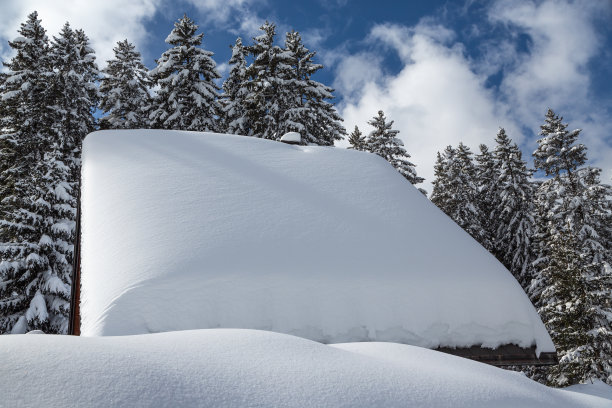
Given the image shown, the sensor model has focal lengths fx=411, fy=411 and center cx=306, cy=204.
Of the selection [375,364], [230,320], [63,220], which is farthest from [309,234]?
[63,220]

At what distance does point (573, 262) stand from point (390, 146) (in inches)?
485

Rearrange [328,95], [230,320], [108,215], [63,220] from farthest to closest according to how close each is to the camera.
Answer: [328,95] → [63,220] → [108,215] → [230,320]

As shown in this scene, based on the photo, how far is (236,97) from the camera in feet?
88.4

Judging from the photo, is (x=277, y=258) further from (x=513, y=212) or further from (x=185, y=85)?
(x=513, y=212)

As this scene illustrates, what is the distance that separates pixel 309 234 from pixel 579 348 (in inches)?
627

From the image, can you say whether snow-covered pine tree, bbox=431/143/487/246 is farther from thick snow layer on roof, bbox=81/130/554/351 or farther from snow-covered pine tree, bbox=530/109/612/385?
thick snow layer on roof, bbox=81/130/554/351

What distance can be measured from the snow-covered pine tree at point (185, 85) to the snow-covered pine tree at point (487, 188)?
66.3 ft

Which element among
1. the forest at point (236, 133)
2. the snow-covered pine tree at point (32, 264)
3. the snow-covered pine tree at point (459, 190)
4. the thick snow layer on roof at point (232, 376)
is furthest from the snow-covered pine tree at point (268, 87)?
the thick snow layer on roof at point (232, 376)

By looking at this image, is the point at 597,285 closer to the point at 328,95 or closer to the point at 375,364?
the point at 328,95

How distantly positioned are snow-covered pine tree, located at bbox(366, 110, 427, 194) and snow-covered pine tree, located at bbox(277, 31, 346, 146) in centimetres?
246

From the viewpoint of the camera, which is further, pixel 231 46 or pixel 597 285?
pixel 231 46

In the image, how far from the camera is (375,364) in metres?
2.36

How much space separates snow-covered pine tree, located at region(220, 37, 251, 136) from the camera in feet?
80.7

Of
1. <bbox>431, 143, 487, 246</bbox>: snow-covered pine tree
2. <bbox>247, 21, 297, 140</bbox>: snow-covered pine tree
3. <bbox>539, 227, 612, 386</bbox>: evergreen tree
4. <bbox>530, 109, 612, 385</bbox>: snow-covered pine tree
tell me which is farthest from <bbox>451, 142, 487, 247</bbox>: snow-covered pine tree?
<bbox>247, 21, 297, 140</bbox>: snow-covered pine tree
